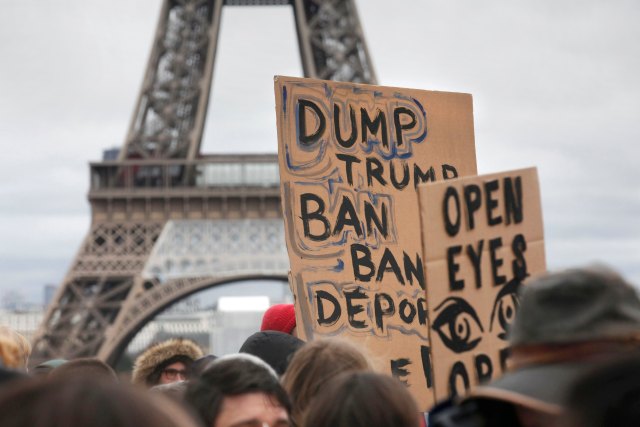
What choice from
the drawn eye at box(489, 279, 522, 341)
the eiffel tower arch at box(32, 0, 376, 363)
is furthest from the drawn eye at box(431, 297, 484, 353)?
the eiffel tower arch at box(32, 0, 376, 363)

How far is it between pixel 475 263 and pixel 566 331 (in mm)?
1876

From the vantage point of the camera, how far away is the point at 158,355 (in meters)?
6.49

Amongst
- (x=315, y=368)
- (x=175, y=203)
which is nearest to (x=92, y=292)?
(x=175, y=203)

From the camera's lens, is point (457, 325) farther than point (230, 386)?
Yes

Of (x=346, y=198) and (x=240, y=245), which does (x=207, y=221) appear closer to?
(x=240, y=245)

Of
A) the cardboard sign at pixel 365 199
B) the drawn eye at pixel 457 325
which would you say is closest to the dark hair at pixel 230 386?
the drawn eye at pixel 457 325

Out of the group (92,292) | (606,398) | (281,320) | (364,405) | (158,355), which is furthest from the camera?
(92,292)

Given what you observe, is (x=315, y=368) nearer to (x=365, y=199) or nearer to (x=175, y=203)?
(x=365, y=199)

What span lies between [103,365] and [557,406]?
3571mm

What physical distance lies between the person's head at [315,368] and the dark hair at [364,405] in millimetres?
831

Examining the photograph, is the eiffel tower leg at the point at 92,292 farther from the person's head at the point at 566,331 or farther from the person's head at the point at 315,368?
the person's head at the point at 566,331

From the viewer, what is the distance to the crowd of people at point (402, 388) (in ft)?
4.59

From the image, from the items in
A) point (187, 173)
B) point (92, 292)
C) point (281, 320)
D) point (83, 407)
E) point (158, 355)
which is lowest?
point (92, 292)

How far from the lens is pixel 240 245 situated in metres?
32.7
